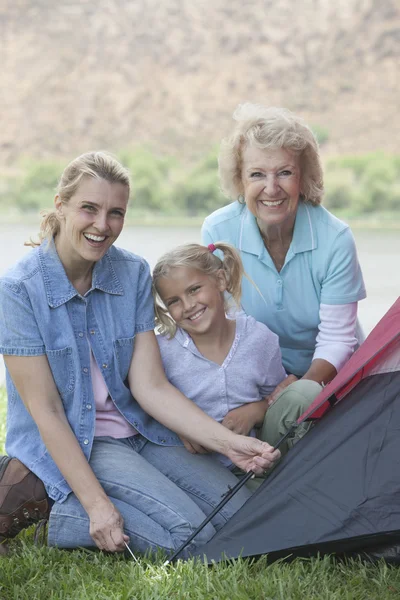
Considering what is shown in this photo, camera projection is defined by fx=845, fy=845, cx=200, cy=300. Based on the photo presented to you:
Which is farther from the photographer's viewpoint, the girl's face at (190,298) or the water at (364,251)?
the water at (364,251)

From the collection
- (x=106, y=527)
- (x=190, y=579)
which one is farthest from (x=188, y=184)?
(x=190, y=579)

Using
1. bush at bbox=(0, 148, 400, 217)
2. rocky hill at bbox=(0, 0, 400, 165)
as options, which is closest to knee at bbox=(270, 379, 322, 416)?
bush at bbox=(0, 148, 400, 217)

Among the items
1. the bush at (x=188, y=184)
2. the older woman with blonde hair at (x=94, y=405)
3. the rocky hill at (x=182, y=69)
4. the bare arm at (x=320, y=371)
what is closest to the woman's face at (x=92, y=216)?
the older woman with blonde hair at (x=94, y=405)

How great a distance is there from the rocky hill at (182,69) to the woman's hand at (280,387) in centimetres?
1583

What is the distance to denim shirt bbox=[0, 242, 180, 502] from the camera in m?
Answer: 2.05

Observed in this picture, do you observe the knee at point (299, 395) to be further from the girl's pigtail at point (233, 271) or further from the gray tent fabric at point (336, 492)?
the girl's pigtail at point (233, 271)

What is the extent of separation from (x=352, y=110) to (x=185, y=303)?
16832 millimetres

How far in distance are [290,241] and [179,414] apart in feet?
2.37

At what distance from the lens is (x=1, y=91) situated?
20.0 metres

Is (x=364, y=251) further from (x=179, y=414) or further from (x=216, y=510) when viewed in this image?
(x=216, y=510)

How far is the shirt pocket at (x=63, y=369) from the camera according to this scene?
208 cm

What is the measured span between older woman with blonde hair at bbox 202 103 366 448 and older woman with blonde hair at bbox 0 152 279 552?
42 centimetres

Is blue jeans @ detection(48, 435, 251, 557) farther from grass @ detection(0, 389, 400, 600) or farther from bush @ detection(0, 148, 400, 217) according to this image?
bush @ detection(0, 148, 400, 217)

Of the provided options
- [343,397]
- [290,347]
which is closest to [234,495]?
[343,397]
